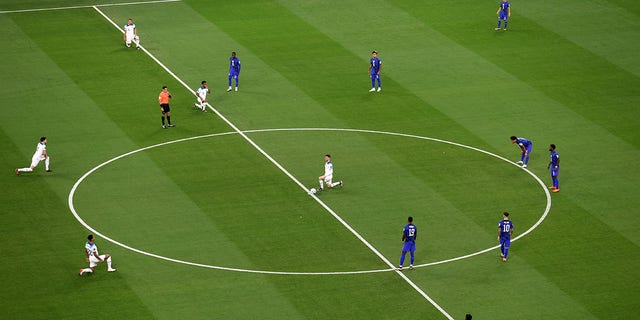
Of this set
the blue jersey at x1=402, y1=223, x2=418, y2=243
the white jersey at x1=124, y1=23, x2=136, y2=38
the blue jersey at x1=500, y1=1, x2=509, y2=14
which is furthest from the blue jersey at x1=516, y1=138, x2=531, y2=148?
the white jersey at x1=124, y1=23, x2=136, y2=38

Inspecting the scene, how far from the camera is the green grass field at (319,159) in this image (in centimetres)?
3841

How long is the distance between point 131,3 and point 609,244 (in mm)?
38074

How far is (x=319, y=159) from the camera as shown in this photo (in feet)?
161

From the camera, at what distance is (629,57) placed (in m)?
61.6

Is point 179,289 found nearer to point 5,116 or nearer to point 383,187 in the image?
point 383,187

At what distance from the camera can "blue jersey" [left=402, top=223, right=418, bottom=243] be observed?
39.1m

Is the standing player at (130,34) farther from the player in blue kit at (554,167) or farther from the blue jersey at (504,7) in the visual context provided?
the player in blue kit at (554,167)

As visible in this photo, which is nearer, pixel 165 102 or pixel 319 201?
pixel 319 201

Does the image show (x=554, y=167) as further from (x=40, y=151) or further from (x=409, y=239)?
(x=40, y=151)

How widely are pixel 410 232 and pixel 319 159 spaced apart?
421 inches

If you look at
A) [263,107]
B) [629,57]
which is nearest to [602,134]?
[629,57]

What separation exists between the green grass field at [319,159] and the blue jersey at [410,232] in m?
1.25

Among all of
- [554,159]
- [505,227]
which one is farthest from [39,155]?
[554,159]

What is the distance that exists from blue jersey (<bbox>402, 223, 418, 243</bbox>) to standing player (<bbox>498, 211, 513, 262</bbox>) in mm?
3098
